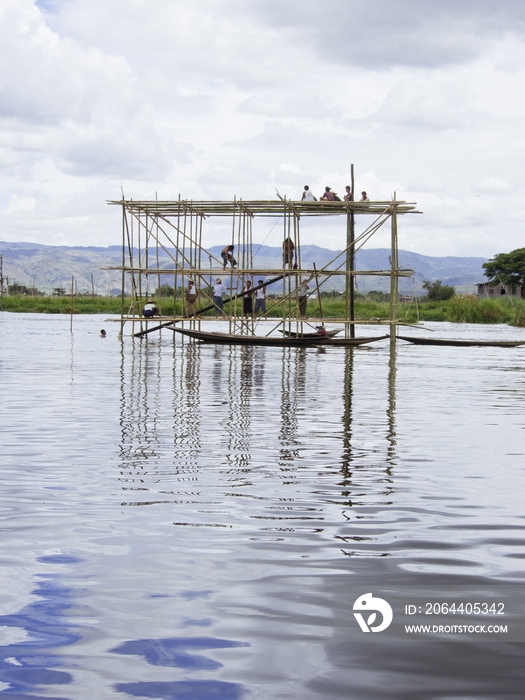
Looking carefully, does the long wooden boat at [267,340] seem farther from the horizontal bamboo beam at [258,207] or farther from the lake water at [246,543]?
the lake water at [246,543]

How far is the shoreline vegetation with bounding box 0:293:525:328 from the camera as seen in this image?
52.2 m

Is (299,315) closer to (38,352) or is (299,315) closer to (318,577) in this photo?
(38,352)

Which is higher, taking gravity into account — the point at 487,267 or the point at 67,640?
the point at 487,267

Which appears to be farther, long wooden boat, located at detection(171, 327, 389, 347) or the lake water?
long wooden boat, located at detection(171, 327, 389, 347)

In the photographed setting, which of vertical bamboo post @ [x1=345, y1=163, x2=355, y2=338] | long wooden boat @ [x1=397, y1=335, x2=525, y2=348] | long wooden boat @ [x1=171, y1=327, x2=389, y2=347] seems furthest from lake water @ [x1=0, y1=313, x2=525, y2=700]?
long wooden boat @ [x1=397, y1=335, x2=525, y2=348]

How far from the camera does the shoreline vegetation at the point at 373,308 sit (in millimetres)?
52188

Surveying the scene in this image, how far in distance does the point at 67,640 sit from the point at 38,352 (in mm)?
22154

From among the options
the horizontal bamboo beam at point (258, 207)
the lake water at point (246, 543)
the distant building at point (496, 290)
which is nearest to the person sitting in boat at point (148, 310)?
the horizontal bamboo beam at point (258, 207)

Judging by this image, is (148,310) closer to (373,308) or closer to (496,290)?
(373,308)

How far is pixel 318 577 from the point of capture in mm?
4895

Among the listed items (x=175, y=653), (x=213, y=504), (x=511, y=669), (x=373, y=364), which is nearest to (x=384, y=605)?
(x=511, y=669)

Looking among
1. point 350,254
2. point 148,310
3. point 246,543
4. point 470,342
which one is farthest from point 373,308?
point 246,543

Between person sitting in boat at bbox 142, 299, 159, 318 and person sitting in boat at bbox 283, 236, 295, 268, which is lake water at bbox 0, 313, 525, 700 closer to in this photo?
person sitting in boat at bbox 283, 236, 295, 268

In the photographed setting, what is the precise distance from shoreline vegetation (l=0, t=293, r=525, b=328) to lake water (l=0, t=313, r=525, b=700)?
28247 millimetres
